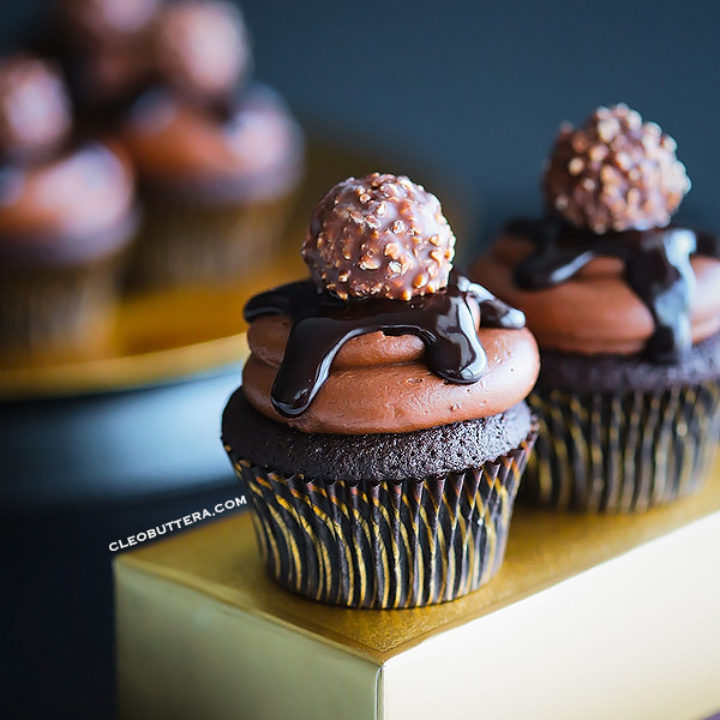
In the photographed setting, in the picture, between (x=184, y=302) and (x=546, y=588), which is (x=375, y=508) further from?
(x=184, y=302)

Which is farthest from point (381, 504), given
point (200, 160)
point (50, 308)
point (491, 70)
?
point (491, 70)

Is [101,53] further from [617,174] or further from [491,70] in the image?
[617,174]

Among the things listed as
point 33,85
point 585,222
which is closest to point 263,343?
point 585,222

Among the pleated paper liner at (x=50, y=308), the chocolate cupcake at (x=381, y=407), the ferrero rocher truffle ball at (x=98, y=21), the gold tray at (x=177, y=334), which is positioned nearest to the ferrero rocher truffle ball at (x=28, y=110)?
the pleated paper liner at (x=50, y=308)

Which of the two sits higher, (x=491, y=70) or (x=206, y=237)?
(x=491, y=70)

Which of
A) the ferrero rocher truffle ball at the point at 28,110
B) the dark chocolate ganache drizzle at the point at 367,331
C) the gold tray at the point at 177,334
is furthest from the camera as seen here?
the ferrero rocher truffle ball at the point at 28,110

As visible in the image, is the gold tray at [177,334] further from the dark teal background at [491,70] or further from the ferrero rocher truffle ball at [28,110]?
the dark teal background at [491,70]
